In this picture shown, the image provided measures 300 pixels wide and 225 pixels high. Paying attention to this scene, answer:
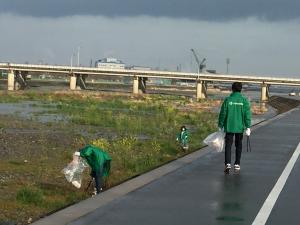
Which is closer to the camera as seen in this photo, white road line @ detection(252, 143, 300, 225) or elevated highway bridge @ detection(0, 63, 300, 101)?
white road line @ detection(252, 143, 300, 225)

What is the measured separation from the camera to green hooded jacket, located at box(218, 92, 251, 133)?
1248cm

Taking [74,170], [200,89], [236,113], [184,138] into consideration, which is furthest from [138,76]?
Result: [74,170]

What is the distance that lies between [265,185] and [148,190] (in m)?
2.22

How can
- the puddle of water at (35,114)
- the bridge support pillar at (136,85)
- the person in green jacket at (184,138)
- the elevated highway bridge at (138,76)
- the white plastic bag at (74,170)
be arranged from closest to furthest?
the white plastic bag at (74,170), the person in green jacket at (184,138), the puddle of water at (35,114), the elevated highway bridge at (138,76), the bridge support pillar at (136,85)

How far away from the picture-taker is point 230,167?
41.6ft

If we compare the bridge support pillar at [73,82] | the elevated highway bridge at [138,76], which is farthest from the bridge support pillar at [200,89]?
the bridge support pillar at [73,82]

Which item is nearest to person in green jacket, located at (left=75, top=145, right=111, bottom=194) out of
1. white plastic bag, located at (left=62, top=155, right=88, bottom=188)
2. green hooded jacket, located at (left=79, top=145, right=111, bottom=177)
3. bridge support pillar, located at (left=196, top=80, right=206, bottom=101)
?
green hooded jacket, located at (left=79, top=145, right=111, bottom=177)

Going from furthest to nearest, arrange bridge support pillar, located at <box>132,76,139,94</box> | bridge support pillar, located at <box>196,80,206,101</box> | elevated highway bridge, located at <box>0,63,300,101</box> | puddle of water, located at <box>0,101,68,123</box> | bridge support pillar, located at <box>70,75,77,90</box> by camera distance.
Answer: bridge support pillar, located at <box>70,75,77,90</box>, bridge support pillar, located at <box>132,76,139,94</box>, bridge support pillar, located at <box>196,80,206,101</box>, elevated highway bridge, located at <box>0,63,300,101</box>, puddle of water, located at <box>0,101,68,123</box>

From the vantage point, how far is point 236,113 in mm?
12516

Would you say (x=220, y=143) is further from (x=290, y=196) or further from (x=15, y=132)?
(x=15, y=132)

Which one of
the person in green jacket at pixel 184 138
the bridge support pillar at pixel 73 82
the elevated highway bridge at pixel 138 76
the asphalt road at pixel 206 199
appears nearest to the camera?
the asphalt road at pixel 206 199

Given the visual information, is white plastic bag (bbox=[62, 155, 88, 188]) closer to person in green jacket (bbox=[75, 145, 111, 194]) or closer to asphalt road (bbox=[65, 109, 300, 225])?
person in green jacket (bbox=[75, 145, 111, 194])

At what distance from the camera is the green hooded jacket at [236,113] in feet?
41.0

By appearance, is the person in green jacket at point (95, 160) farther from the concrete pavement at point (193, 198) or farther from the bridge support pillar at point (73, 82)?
the bridge support pillar at point (73, 82)
